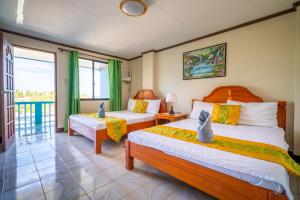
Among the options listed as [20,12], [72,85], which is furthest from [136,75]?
[20,12]

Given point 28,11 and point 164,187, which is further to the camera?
point 28,11

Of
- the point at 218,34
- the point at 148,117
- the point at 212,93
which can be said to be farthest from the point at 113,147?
the point at 218,34

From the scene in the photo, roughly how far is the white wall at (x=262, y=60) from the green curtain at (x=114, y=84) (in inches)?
101

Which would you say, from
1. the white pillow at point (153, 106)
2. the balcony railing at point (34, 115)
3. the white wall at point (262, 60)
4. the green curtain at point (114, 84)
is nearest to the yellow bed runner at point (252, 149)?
the white wall at point (262, 60)

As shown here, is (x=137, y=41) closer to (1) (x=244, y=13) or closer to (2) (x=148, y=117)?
(2) (x=148, y=117)

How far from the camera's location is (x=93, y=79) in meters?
4.50

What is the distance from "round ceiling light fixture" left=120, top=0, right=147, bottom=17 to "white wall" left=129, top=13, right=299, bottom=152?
178 cm

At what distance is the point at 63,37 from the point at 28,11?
1.00 m

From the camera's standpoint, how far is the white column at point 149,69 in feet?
13.9

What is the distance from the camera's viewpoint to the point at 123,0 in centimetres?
197

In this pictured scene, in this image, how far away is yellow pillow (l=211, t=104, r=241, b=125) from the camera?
2.34m

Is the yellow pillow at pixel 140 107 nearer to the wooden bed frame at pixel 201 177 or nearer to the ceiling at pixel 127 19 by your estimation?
the ceiling at pixel 127 19

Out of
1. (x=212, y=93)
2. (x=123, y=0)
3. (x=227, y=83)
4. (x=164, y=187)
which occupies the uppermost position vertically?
(x=123, y=0)

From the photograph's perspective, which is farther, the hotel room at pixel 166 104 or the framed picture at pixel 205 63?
the framed picture at pixel 205 63
